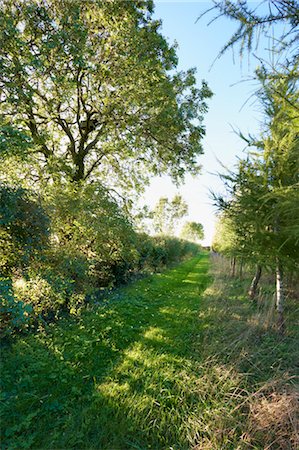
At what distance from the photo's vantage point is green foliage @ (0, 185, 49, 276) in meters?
4.63

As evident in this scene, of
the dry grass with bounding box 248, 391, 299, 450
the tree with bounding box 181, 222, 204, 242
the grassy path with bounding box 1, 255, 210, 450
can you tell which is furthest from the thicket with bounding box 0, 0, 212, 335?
the tree with bounding box 181, 222, 204, 242

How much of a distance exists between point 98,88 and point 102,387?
9246 millimetres

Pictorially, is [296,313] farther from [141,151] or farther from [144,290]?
[141,151]

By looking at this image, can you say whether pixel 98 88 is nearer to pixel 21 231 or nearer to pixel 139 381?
pixel 21 231

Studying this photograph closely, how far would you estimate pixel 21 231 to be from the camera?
190 inches

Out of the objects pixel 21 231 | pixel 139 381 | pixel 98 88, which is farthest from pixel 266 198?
pixel 98 88

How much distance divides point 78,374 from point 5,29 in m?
7.53

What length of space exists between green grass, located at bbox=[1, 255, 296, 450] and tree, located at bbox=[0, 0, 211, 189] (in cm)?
451

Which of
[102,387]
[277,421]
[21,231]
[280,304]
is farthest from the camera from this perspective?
[280,304]

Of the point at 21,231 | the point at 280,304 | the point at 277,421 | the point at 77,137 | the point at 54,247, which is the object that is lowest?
the point at 277,421

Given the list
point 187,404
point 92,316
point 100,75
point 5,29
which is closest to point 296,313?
point 187,404

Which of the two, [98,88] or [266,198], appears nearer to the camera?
[266,198]

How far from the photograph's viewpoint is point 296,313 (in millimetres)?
6457

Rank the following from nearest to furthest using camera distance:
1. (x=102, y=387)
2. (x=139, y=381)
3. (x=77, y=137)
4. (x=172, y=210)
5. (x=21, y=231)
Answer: (x=102, y=387) < (x=139, y=381) < (x=21, y=231) < (x=77, y=137) < (x=172, y=210)
